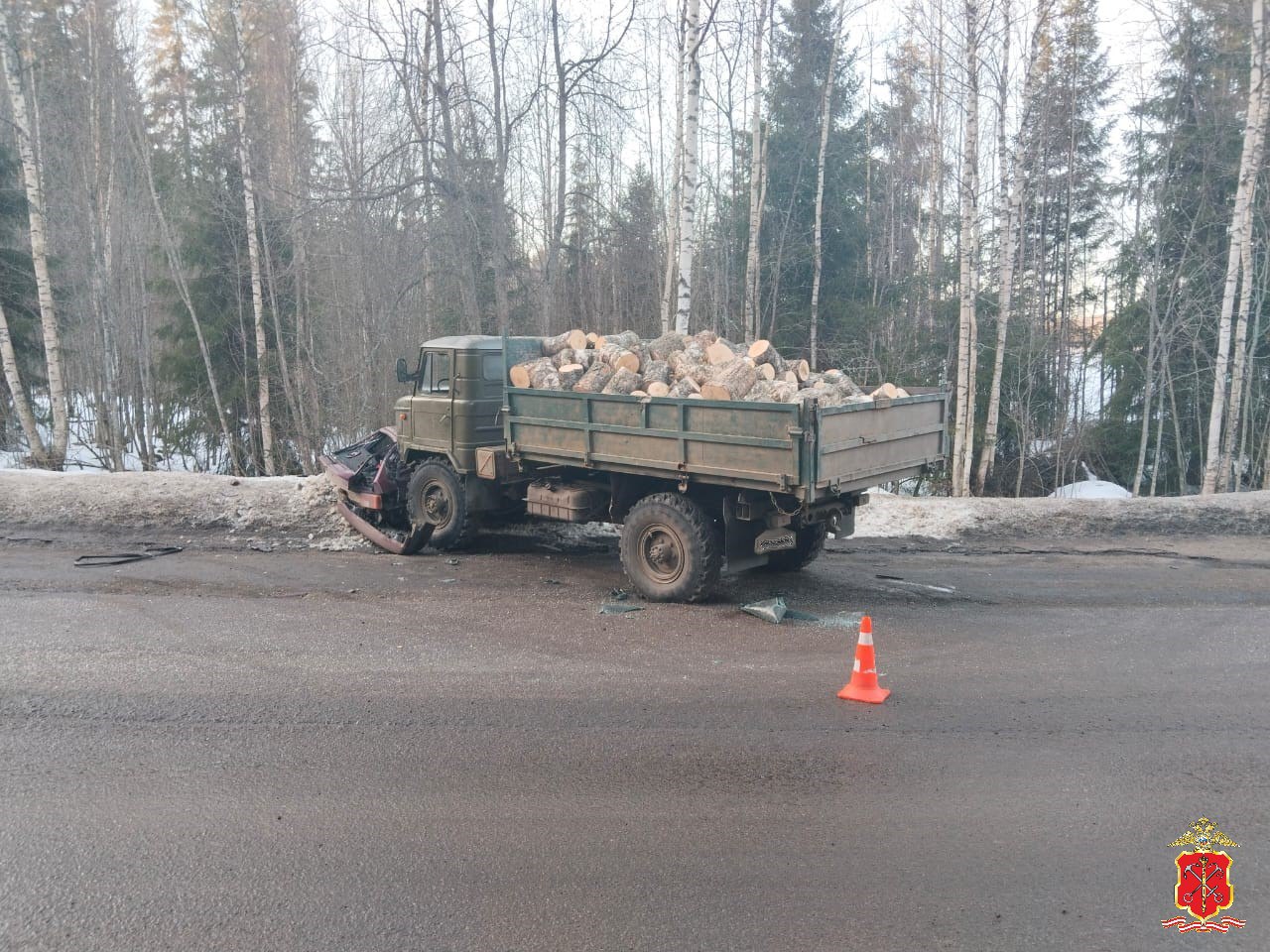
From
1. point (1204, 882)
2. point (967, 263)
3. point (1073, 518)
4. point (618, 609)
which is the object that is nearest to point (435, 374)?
point (618, 609)

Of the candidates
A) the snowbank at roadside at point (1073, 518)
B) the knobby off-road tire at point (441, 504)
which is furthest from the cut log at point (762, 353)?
the knobby off-road tire at point (441, 504)

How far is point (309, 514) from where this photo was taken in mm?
12188

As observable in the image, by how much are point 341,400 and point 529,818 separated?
63.0 ft

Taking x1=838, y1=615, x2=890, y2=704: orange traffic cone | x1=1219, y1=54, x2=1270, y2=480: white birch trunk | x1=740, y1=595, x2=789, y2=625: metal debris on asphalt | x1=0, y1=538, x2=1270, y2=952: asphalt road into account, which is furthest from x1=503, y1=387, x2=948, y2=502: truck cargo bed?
x1=1219, y1=54, x2=1270, y2=480: white birch trunk

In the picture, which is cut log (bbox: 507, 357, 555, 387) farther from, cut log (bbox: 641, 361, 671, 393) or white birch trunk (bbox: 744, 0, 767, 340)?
white birch trunk (bbox: 744, 0, 767, 340)

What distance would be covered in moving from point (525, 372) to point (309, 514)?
15.5 ft

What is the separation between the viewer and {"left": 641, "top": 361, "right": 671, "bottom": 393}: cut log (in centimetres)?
883

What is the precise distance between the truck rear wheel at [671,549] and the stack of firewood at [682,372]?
3.53 feet

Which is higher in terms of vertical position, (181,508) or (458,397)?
(458,397)

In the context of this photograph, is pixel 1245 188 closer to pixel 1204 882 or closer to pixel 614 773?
pixel 1204 882

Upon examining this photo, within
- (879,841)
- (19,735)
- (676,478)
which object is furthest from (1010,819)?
(19,735)

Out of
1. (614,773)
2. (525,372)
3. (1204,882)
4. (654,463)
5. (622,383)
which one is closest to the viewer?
(1204,882)

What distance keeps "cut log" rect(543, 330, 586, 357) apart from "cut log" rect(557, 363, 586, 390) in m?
0.49

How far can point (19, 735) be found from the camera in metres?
5.07
